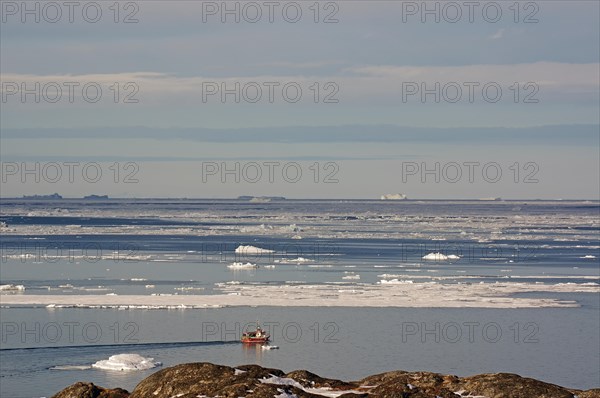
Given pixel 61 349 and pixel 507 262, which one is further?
pixel 507 262

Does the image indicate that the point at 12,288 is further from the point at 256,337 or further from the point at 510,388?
the point at 510,388

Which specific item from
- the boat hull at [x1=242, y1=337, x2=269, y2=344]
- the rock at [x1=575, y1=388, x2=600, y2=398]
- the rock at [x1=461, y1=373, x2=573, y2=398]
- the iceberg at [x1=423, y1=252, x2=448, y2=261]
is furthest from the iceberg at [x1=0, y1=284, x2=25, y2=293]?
the rock at [x1=575, y1=388, x2=600, y2=398]

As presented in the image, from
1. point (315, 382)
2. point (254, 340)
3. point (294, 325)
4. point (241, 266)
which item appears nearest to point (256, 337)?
point (254, 340)

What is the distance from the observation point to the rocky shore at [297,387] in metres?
14.1

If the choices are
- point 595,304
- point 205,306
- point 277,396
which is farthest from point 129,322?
point 277,396

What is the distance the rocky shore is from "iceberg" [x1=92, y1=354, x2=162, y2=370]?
17253mm

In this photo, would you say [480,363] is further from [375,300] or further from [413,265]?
[413,265]

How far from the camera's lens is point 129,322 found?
41.5m

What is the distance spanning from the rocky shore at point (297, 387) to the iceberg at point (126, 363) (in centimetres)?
1725

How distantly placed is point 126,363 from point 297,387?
61.3 ft

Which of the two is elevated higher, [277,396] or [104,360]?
[277,396]

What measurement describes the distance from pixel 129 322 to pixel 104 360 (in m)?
8.08

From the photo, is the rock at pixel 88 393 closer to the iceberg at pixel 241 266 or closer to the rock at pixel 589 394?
the rock at pixel 589 394

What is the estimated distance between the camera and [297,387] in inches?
576
